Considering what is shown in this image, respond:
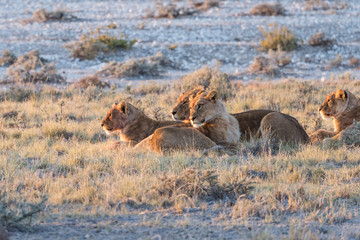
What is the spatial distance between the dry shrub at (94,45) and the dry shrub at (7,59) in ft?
7.95

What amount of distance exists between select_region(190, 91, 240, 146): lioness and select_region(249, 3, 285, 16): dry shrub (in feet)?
79.3

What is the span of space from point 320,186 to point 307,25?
23075mm

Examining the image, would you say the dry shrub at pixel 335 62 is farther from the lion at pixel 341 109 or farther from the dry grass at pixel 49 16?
the dry grass at pixel 49 16

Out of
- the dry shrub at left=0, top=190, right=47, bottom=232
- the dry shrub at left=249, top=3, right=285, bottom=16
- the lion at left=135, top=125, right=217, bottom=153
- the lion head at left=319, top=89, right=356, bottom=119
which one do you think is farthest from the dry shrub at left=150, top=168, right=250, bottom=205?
the dry shrub at left=249, top=3, right=285, bottom=16

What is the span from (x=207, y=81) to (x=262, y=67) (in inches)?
169

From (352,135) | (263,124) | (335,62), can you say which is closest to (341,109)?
(352,135)

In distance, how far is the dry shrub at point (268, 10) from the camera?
32612 millimetres

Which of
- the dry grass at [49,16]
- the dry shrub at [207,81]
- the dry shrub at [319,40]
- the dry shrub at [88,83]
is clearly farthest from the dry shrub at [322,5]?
the dry shrub at [88,83]

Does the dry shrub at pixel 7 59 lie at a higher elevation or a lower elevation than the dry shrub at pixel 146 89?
higher

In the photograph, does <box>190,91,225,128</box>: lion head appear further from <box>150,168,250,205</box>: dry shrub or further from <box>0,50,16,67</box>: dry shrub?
<box>0,50,16,67</box>: dry shrub

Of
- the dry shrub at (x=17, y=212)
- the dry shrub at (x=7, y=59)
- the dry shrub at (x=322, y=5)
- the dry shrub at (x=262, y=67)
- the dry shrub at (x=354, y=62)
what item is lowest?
the dry shrub at (x=354, y=62)

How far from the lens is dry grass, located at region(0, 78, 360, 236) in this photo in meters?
6.14

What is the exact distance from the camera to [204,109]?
9344 millimetres

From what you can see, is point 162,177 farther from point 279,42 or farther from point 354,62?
point 279,42
